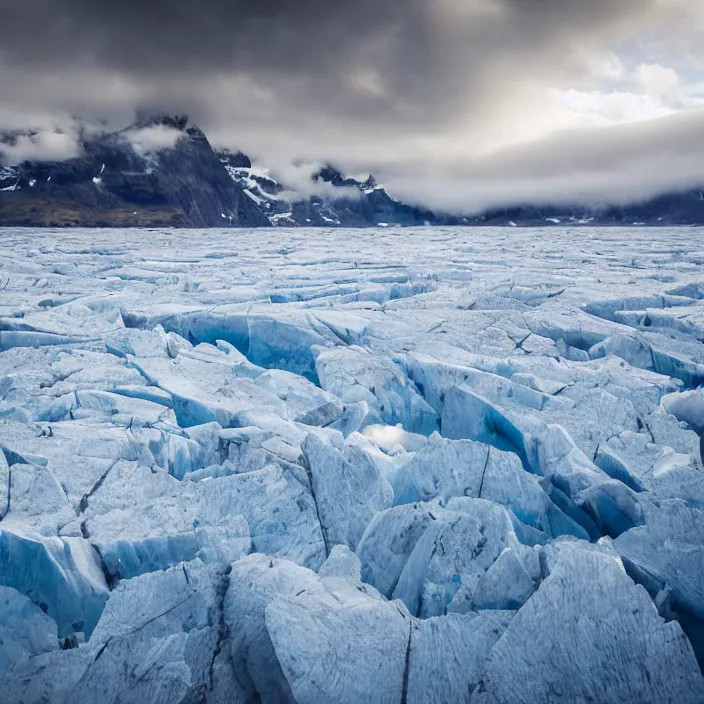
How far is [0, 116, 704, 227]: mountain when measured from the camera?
91500 millimetres

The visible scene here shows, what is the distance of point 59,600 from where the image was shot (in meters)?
2.13

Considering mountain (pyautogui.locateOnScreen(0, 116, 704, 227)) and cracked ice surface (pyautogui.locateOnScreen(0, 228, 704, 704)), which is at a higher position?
mountain (pyautogui.locateOnScreen(0, 116, 704, 227))

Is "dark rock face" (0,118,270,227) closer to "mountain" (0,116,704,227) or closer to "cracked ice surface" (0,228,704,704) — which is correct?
"mountain" (0,116,704,227)

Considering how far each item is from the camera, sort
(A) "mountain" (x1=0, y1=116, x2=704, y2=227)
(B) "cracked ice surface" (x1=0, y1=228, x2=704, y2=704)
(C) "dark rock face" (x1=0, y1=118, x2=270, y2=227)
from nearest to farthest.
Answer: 1. (B) "cracked ice surface" (x1=0, y1=228, x2=704, y2=704)
2. (C) "dark rock face" (x1=0, y1=118, x2=270, y2=227)
3. (A) "mountain" (x1=0, y1=116, x2=704, y2=227)

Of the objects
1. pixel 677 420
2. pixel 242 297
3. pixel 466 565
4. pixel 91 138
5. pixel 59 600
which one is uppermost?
pixel 91 138

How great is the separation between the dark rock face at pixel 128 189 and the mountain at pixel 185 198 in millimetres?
240

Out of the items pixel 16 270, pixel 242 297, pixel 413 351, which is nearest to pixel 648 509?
pixel 413 351

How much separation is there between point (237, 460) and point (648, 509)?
7.65 feet

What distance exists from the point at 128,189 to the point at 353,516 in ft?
419

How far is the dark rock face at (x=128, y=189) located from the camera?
84.1 meters

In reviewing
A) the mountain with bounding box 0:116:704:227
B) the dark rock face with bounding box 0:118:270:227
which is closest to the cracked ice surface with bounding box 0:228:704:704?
the mountain with bounding box 0:116:704:227

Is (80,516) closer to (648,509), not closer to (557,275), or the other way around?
(648,509)

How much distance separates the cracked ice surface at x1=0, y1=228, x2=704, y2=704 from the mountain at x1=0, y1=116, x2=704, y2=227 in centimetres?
8149

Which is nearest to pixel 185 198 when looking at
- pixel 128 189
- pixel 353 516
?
pixel 128 189
